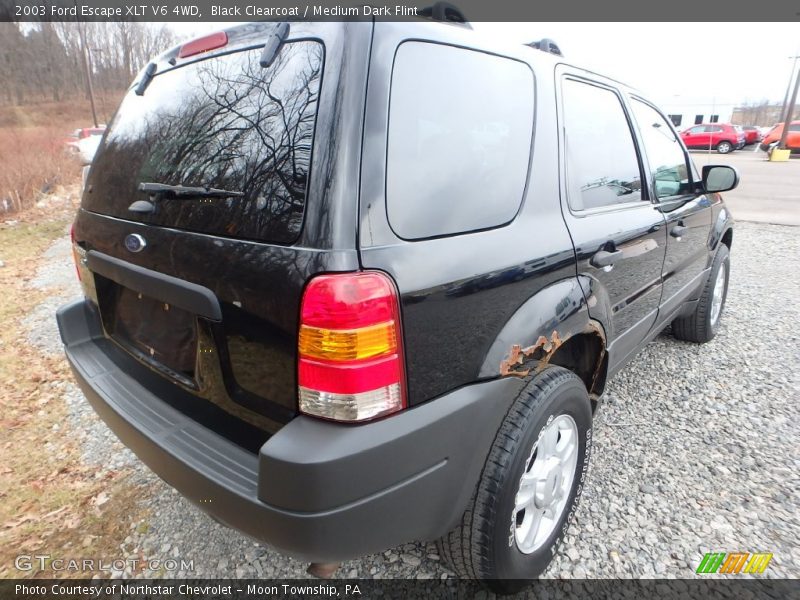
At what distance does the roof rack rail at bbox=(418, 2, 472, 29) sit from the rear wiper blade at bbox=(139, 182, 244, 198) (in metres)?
0.82

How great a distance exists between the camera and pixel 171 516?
2.17m

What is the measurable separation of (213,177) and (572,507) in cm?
184

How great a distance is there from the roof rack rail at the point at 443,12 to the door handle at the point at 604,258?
103cm

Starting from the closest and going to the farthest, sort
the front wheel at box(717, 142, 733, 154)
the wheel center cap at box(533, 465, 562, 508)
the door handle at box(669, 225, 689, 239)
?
the wheel center cap at box(533, 465, 562, 508) < the door handle at box(669, 225, 689, 239) < the front wheel at box(717, 142, 733, 154)

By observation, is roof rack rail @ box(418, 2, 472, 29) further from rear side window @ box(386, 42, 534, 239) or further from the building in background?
the building in background

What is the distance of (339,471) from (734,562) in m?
1.78

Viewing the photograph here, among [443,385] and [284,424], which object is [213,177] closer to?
[284,424]

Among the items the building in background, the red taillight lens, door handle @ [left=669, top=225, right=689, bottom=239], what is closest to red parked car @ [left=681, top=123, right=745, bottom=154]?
the building in background

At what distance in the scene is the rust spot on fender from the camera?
1522 millimetres

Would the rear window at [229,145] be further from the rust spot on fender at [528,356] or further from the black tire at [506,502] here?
the black tire at [506,502]

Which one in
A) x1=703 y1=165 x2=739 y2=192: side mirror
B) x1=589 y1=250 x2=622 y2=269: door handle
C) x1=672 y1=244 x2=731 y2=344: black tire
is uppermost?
x1=703 y1=165 x2=739 y2=192: side mirror

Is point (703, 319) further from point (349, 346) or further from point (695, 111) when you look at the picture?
point (695, 111)

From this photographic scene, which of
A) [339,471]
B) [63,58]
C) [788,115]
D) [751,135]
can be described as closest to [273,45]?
[339,471]

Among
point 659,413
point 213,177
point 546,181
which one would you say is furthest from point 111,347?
point 659,413
